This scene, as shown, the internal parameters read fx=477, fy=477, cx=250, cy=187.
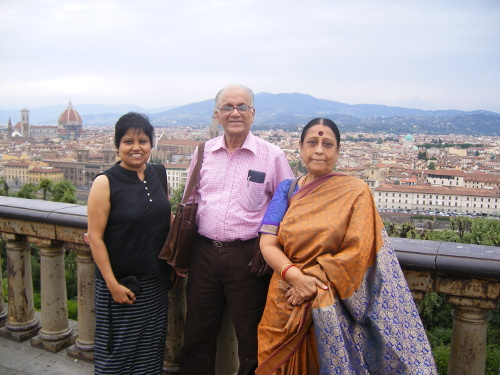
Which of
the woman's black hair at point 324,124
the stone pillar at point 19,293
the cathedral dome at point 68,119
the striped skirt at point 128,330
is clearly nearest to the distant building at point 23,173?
the cathedral dome at point 68,119

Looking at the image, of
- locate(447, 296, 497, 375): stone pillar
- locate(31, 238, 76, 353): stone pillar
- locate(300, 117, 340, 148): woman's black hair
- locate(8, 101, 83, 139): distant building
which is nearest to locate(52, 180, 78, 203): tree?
locate(31, 238, 76, 353): stone pillar

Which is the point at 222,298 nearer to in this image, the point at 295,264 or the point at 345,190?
the point at 295,264

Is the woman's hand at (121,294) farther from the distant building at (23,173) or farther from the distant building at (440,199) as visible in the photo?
the distant building at (23,173)

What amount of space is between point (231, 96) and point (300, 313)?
2.67ft

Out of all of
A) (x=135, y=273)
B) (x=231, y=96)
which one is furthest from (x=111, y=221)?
(x=231, y=96)

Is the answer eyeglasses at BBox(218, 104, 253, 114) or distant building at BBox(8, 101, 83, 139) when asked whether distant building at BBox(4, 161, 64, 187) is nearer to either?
distant building at BBox(8, 101, 83, 139)

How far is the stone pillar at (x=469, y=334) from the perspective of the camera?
1488mm

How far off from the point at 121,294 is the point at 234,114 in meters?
0.74

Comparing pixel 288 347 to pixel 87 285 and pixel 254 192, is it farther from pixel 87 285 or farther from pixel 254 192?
pixel 87 285

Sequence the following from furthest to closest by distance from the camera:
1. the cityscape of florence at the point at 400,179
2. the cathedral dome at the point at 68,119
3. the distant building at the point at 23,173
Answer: the cathedral dome at the point at 68,119 < the distant building at the point at 23,173 < the cityscape of florence at the point at 400,179

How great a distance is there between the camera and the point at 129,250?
1632mm

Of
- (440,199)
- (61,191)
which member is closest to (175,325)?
(61,191)

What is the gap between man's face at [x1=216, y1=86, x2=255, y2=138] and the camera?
172cm

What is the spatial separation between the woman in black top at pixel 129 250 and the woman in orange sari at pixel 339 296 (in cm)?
47
